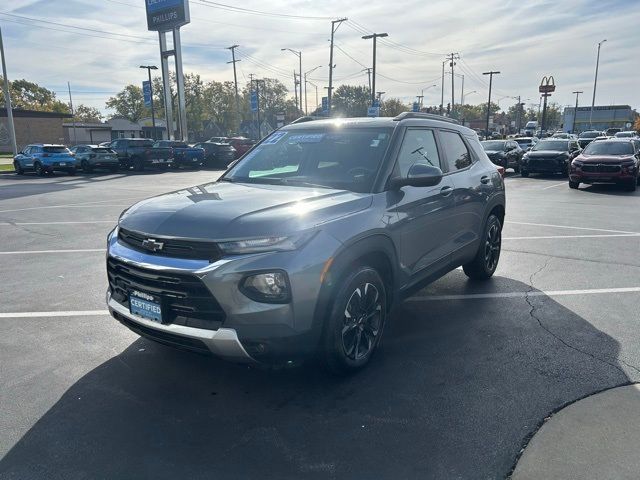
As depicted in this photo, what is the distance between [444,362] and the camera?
159 inches

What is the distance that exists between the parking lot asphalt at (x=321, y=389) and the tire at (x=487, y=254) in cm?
15

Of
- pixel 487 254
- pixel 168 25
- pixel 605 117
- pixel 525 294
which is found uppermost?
pixel 168 25

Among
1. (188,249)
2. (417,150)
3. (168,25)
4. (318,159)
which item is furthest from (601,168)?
(168,25)

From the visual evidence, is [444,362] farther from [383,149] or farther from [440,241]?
[383,149]

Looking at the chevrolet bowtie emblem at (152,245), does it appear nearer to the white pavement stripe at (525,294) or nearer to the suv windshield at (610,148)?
the white pavement stripe at (525,294)

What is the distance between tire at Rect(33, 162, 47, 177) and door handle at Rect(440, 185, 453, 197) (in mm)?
25915

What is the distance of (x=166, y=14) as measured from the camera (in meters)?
39.3

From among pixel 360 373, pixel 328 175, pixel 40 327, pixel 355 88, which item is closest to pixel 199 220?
pixel 328 175

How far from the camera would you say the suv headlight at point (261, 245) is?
313 centimetres

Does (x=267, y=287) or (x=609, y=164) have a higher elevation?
(x=267, y=287)

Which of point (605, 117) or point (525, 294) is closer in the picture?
point (525, 294)

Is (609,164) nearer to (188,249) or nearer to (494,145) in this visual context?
(494,145)

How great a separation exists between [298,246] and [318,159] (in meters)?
1.57

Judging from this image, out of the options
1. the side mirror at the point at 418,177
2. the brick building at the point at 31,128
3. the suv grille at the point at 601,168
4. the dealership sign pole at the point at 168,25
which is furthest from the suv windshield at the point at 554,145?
the brick building at the point at 31,128
